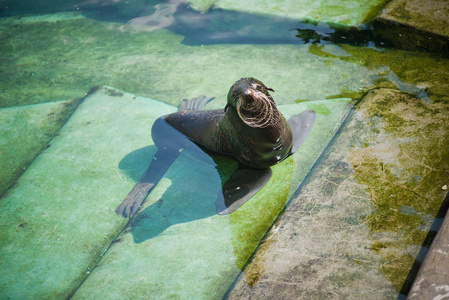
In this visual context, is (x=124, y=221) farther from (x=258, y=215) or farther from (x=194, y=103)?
(x=194, y=103)

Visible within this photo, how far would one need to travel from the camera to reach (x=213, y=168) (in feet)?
11.5

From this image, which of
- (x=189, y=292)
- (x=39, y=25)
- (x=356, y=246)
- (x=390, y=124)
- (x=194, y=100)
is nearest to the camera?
(x=356, y=246)

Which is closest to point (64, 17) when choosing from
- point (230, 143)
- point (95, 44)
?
point (95, 44)

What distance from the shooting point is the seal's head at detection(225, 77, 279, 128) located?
260 centimetres

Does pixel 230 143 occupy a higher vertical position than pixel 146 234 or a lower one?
higher

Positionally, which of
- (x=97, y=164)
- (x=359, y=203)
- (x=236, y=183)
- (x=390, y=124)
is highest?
(x=390, y=124)

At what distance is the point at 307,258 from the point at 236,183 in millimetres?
1019

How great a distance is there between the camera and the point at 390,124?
3.22m

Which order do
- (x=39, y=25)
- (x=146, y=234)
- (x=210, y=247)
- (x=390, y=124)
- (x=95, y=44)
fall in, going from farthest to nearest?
(x=39, y=25)
(x=95, y=44)
(x=390, y=124)
(x=146, y=234)
(x=210, y=247)

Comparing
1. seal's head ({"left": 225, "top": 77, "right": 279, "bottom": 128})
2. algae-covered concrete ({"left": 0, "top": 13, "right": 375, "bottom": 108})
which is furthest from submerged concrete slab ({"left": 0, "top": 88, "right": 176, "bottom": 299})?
seal's head ({"left": 225, "top": 77, "right": 279, "bottom": 128})

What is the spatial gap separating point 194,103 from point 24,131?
227cm

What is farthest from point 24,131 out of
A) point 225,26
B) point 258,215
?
point 225,26

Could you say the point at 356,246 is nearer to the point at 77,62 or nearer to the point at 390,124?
the point at 390,124

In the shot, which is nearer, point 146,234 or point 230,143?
point 146,234
